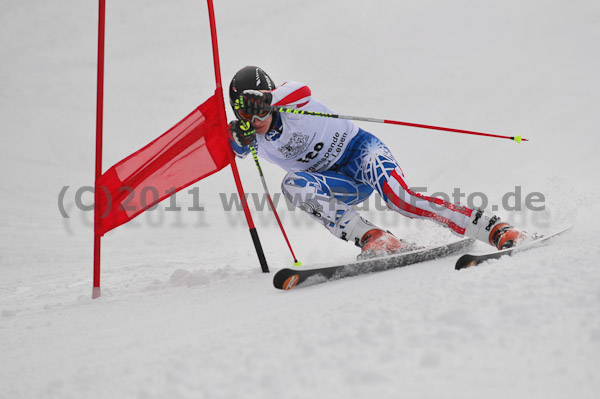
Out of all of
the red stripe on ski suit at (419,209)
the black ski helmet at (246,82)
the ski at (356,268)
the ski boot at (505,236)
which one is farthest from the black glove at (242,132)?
the ski boot at (505,236)

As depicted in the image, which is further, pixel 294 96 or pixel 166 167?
pixel 166 167

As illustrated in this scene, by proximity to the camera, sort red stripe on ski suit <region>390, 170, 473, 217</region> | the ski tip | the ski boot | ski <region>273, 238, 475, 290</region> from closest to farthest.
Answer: the ski tip
ski <region>273, 238, 475, 290</region>
the ski boot
red stripe on ski suit <region>390, 170, 473, 217</region>

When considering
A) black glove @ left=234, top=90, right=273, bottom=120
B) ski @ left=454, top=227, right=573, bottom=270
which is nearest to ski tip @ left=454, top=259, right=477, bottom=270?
ski @ left=454, top=227, right=573, bottom=270

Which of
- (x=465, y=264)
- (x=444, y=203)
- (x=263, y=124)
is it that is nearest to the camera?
(x=465, y=264)

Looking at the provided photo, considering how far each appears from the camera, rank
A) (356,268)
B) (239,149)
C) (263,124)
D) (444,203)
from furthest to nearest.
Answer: (239,149)
(263,124)
(444,203)
(356,268)

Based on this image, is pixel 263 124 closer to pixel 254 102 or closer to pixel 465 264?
pixel 254 102

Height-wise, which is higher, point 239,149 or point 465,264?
point 239,149

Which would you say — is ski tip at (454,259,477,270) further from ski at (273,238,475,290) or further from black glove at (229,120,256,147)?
black glove at (229,120,256,147)

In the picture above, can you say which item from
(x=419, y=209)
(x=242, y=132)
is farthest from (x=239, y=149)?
(x=419, y=209)

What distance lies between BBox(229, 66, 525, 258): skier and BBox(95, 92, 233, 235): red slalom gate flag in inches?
5.0

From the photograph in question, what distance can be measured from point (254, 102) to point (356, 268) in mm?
828

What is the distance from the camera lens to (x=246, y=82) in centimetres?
215

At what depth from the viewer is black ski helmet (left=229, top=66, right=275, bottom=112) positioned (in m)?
2.15

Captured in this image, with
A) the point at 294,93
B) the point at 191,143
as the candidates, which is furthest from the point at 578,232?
the point at 191,143
